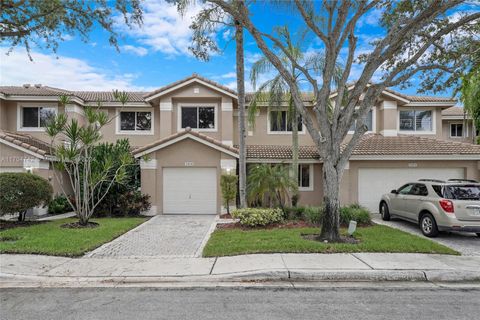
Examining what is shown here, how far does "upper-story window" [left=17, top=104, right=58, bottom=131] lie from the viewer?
18031mm

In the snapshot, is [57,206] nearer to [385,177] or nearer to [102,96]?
[102,96]

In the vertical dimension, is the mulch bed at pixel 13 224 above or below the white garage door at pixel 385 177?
below

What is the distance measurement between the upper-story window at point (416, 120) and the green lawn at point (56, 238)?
53.8ft

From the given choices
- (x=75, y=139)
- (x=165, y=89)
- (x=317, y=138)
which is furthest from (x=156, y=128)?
(x=317, y=138)

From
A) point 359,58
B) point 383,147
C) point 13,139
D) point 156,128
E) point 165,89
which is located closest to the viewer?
point 359,58

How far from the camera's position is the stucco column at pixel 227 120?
688 inches

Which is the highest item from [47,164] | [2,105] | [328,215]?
[2,105]

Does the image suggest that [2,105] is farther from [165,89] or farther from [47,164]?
[165,89]

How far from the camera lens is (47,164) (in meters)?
15.2

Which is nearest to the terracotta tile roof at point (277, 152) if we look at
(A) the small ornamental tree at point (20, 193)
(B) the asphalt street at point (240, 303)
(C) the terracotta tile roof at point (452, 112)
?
(A) the small ornamental tree at point (20, 193)

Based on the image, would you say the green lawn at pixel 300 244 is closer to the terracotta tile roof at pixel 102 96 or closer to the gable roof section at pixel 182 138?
the gable roof section at pixel 182 138

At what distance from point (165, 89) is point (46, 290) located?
12909mm

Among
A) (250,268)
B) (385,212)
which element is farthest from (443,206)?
(250,268)

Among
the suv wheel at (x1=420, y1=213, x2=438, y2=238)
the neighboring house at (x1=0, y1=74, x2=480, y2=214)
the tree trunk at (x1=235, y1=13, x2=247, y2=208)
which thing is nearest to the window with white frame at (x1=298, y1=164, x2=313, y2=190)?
the neighboring house at (x1=0, y1=74, x2=480, y2=214)
